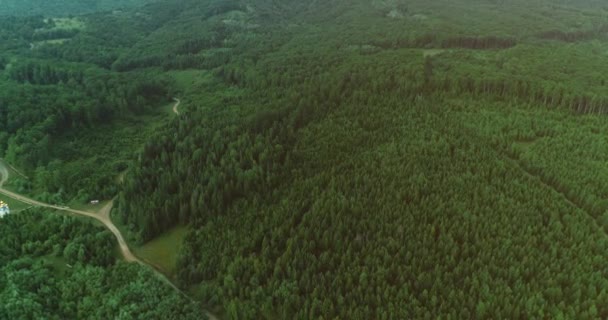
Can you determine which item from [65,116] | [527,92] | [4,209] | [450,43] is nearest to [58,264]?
[4,209]

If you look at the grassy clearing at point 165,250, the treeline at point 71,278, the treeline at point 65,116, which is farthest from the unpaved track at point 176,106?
the treeline at point 71,278

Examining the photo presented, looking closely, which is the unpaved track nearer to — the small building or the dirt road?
the dirt road

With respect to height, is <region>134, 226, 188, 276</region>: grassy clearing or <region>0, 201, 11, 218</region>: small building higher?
<region>0, 201, 11, 218</region>: small building

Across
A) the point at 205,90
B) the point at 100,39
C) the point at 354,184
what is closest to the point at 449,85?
the point at 354,184

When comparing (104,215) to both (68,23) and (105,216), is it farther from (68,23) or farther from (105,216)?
(68,23)

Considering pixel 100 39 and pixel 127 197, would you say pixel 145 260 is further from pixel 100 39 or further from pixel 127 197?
pixel 100 39

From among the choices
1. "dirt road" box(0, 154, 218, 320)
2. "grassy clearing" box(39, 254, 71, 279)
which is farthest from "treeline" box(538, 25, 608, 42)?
"grassy clearing" box(39, 254, 71, 279)
